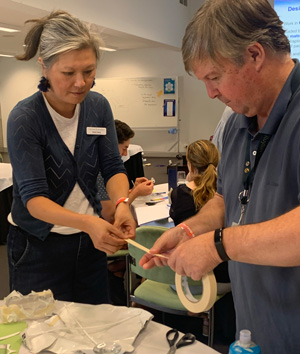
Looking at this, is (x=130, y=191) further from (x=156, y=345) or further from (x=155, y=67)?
(x=155, y=67)

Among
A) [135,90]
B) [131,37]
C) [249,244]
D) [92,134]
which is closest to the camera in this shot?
[249,244]

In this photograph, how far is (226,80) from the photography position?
1.08 m

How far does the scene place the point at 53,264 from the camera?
Result: 1.75 m

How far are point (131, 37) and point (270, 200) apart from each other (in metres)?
7.03

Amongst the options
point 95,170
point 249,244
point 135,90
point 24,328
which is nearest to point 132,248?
point 95,170

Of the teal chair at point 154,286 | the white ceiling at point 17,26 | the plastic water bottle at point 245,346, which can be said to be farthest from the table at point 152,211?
the plastic water bottle at point 245,346

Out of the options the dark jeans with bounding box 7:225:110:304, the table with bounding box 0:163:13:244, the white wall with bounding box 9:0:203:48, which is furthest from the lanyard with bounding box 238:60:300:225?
the white wall with bounding box 9:0:203:48

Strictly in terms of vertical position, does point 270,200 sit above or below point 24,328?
above

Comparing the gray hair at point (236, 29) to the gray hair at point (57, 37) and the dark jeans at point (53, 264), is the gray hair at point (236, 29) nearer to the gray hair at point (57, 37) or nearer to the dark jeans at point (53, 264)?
the gray hair at point (57, 37)

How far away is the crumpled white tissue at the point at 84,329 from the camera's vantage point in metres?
1.22

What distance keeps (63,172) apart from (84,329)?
26.2 inches

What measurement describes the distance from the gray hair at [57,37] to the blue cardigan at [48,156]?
0.70 ft

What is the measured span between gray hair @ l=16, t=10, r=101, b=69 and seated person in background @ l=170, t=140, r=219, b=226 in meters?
1.49

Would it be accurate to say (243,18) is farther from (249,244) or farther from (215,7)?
(249,244)
